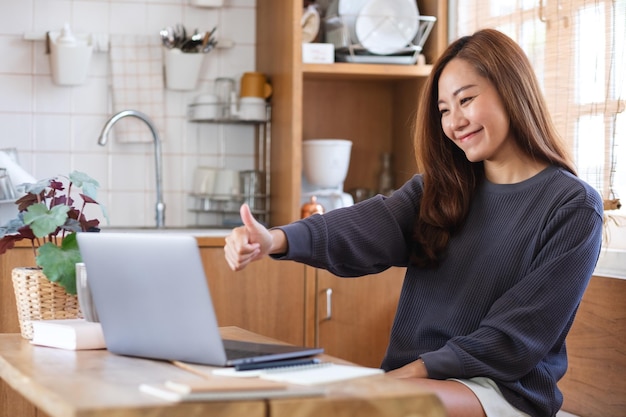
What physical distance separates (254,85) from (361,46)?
462mm

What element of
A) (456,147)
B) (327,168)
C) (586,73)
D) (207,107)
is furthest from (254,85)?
Result: (456,147)

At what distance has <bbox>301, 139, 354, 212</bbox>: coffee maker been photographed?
11.0 ft

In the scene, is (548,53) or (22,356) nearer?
(22,356)

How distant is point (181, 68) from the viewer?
11.6 feet

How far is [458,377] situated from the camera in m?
1.79

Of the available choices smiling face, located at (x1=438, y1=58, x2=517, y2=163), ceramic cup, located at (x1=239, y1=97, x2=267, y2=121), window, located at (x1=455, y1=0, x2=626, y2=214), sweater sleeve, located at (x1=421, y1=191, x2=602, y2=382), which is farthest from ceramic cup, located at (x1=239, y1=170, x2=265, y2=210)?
sweater sleeve, located at (x1=421, y1=191, x2=602, y2=382)

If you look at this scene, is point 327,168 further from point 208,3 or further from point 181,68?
point 208,3

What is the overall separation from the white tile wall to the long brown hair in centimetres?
164

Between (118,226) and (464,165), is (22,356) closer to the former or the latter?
(464,165)

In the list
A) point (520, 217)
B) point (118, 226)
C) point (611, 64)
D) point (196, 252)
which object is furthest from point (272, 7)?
point (196, 252)

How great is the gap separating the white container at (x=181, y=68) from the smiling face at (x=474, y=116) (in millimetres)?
1681

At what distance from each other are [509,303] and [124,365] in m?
0.79

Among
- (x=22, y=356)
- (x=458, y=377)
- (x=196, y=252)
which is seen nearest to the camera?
(x=196, y=252)

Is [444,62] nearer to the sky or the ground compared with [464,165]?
nearer to the sky
